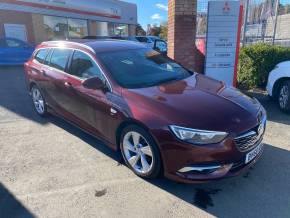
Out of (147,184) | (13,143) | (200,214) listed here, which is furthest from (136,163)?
(13,143)

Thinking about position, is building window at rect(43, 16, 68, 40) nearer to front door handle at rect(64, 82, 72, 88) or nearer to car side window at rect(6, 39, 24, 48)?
car side window at rect(6, 39, 24, 48)

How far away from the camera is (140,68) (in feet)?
13.1

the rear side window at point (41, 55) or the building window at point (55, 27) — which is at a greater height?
the building window at point (55, 27)

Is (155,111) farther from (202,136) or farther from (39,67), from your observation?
(39,67)

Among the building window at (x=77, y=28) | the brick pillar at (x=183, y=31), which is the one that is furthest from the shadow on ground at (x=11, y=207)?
the building window at (x=77, y=28)

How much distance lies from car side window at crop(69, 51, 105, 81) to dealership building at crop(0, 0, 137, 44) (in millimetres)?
15665

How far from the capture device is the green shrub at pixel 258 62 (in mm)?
6883

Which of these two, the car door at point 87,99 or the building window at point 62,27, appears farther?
the building window at point 62,27

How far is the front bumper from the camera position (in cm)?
279

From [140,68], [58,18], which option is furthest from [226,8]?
[58,18]

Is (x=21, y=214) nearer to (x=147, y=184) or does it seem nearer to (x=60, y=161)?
(x=60, y=161)

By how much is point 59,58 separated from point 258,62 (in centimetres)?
504

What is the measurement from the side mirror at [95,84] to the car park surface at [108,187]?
105 cm

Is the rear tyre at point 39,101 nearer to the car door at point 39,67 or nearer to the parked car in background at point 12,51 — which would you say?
the car door at point 39,67
